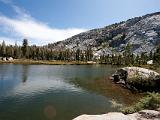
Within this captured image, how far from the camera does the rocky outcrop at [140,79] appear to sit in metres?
71.1

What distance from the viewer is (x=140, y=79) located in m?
73.4

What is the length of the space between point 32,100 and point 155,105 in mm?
26944

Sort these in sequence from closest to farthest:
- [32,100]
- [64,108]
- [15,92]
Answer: [64,108] → [32,100] → [15,92]

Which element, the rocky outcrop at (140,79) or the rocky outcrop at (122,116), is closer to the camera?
the rocky outcrop at (122,116)

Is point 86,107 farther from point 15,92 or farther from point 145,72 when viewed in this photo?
point 145,72

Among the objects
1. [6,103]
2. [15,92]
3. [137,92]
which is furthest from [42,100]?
[137,92]

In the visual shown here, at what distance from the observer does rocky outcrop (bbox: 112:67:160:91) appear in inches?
2798

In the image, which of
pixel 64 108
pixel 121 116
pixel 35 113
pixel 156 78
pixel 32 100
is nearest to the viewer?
pixel 121 116

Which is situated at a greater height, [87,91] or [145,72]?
[145,72]

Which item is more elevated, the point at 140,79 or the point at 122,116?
the point at 140,79

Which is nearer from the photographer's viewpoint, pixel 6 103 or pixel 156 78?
pixel 6 103

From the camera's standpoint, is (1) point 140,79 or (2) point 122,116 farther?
(1) point 140,79

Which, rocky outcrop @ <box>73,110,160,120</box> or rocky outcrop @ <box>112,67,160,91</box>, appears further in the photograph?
rocky outcrop @ <box>112,67,160,91</box>

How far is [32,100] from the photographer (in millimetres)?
51719
